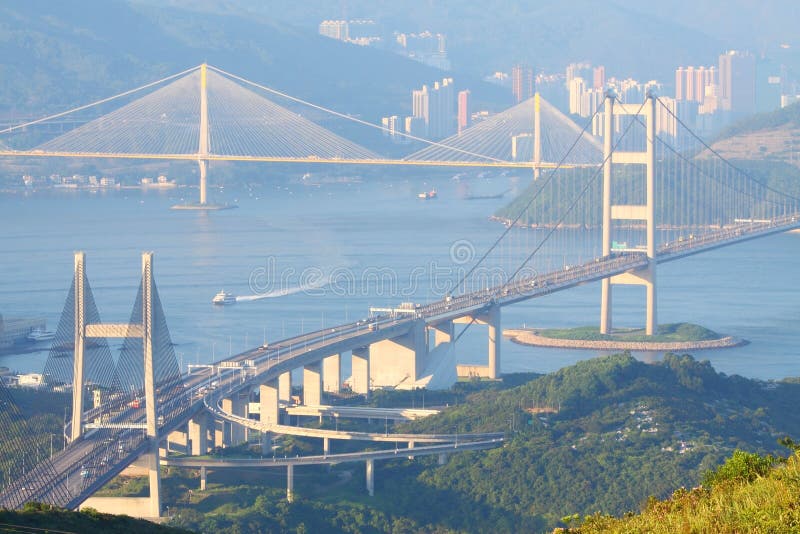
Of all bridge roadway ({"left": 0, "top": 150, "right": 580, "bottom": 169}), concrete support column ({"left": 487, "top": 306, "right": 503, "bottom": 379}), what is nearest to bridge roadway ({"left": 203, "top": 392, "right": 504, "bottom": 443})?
concrete support column ({"left": 487, "top": 306, "right": 503, "bottom": 379})

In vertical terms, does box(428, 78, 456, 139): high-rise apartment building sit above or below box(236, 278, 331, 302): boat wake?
above

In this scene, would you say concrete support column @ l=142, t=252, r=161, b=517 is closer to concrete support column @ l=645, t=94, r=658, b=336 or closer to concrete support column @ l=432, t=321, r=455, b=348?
concrete support column @ l=432, t=321, r=455, b=348

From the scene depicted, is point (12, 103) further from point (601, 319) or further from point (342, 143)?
point (601, 319)

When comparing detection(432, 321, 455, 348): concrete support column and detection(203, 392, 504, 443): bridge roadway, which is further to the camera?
detection(432, 321, 455, 348): concrete support column

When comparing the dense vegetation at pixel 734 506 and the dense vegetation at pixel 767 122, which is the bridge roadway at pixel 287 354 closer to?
the dense vegetation at pixel 734 506

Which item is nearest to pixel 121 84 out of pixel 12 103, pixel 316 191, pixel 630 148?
pixel 12 103
